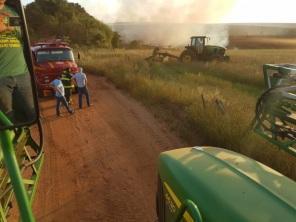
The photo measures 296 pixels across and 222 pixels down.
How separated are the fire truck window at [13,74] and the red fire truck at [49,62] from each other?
12058 mm

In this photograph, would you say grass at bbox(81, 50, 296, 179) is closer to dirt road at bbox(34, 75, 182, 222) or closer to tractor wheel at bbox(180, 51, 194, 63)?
dirt road at bbox(34, 75, 182, 222)

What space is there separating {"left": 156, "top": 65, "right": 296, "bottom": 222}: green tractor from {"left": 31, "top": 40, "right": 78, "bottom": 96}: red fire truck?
1229cm

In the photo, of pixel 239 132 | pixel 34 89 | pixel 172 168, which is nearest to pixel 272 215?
pixel 172 168

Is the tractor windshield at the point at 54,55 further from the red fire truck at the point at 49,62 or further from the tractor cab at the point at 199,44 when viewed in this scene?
the tractor cab at the point at 199,44

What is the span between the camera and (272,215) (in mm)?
2520

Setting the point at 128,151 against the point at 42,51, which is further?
the point at 42,51

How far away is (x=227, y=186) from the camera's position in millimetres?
2959

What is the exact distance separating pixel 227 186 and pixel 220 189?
8cm

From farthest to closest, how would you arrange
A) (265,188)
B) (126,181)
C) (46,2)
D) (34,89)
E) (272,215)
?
(46,2) < (126,181) < (34,89) < (265,188) < (272,215)

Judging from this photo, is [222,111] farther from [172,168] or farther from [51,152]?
[172,168]

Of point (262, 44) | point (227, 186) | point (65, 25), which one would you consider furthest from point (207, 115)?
point (262, 44)

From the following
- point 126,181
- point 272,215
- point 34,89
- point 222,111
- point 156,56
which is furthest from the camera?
point 156,56

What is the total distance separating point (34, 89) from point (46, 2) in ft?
181

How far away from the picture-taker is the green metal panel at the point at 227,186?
259 centimetres
